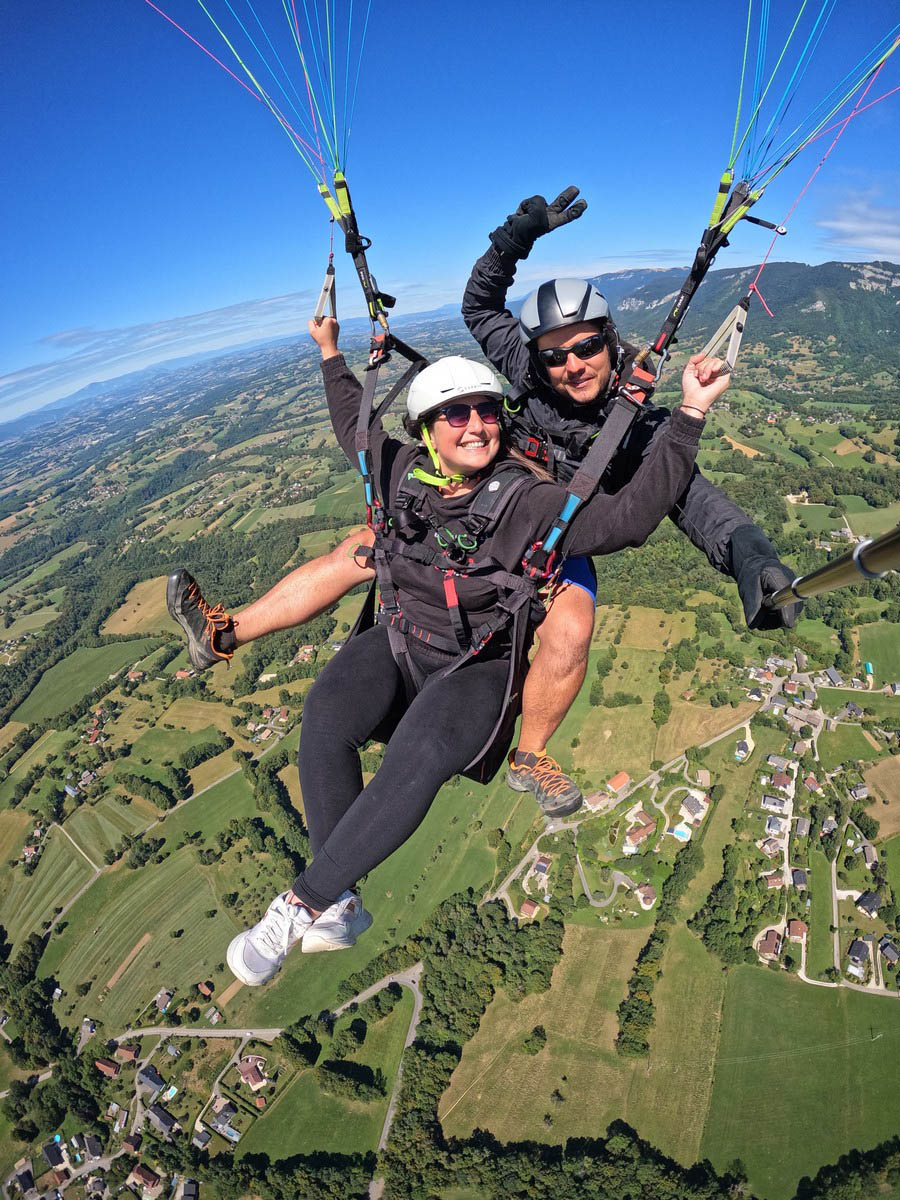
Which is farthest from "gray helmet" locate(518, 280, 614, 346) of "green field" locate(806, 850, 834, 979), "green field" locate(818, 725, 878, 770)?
"green field" locate(818, 725, 878, 770)

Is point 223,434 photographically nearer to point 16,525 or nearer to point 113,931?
point 16,525

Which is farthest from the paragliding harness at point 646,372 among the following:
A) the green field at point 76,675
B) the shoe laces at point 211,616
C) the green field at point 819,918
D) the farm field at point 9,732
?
the farm field at point 9,732

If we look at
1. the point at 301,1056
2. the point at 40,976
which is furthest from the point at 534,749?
the point at 40,976

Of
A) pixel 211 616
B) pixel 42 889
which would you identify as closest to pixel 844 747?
pixel 211 616

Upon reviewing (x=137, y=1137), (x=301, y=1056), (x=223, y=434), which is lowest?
(x=137, y=1137)

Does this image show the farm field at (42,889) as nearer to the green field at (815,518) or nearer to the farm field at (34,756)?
the farm field at (34,756)

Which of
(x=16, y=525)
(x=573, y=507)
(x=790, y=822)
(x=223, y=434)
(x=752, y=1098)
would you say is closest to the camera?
(x=573, y=507)

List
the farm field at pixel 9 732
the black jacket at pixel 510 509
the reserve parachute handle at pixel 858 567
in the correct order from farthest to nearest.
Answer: the farm field at pixel 9 732
the black jacket at pixel 510 509
the reserve parachute handle at pixel 858 567
